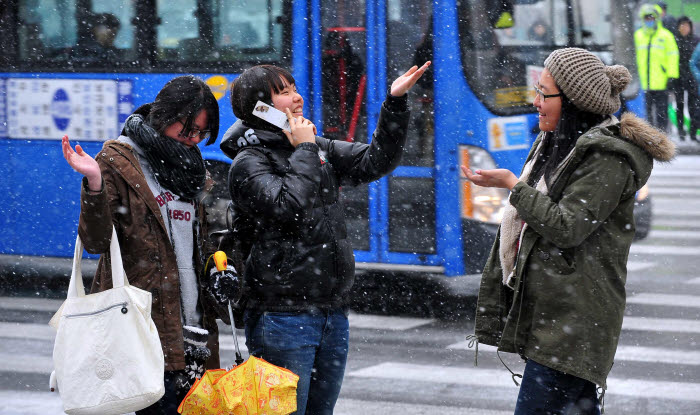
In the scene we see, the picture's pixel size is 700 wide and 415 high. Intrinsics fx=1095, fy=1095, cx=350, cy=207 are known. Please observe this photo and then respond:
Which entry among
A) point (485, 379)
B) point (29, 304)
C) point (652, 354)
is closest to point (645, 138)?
point (485, 379)

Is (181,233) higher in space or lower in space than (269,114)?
lower

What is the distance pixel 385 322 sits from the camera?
8281 millimetres

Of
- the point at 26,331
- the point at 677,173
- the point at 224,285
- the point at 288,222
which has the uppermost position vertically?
the point at 288,222

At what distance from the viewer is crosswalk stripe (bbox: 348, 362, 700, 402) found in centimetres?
620

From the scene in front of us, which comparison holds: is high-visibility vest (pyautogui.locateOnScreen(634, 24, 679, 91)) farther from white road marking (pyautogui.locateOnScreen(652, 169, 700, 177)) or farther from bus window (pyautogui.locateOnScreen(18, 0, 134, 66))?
bus window (pyautogui.locateOnScreen(18, 0, 134, 66))

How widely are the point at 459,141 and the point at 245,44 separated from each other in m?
1.97

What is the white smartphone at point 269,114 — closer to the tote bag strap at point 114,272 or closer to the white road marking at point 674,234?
the tote bag strap at point 114,272

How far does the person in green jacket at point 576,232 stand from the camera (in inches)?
134

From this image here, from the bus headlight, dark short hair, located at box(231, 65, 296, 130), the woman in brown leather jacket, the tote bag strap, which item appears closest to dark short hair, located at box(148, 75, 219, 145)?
the woman in brown leather jacket

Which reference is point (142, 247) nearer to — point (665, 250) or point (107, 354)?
point (107, 354)

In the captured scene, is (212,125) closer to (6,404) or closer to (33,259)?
(6,404)

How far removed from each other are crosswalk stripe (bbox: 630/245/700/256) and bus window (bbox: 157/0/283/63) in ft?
16.2

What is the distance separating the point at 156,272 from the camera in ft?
11.7

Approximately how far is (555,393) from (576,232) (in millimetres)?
542
